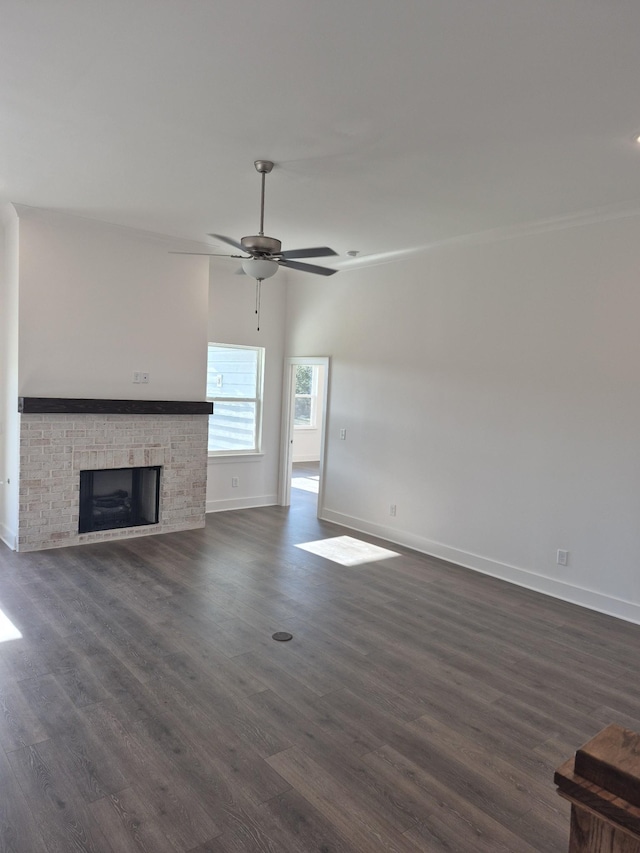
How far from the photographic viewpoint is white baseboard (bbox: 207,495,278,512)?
6.95 m

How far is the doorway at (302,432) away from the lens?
740 centimetres

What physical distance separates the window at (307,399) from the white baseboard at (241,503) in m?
4.22

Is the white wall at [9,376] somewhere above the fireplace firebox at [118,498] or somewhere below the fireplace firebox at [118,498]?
above

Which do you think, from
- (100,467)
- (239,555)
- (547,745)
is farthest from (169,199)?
(547,745)

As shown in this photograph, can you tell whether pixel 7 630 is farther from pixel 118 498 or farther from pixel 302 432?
pixel 302 432

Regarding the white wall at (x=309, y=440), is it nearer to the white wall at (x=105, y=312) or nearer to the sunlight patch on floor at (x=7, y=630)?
the white wall at (x=105, y=312)

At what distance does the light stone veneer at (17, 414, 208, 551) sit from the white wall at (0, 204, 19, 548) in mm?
153

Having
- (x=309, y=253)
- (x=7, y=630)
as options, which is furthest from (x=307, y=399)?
(x=7, y=630)

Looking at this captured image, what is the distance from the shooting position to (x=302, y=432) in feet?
38.4

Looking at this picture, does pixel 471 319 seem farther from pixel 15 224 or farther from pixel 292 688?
pixel 15 224

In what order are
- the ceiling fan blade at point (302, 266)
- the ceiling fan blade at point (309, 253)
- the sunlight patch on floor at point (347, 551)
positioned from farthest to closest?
the sunlight patch on floor at point (347, 551), the ceiling fan blade at point (302, 266), the ceiling fan blade at point (309, 253)

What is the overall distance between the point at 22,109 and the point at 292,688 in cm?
343

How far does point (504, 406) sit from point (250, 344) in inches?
131

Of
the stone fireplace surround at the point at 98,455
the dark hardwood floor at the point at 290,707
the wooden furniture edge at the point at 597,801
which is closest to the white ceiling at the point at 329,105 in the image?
the stone fireplace surround at the point at 98,455
